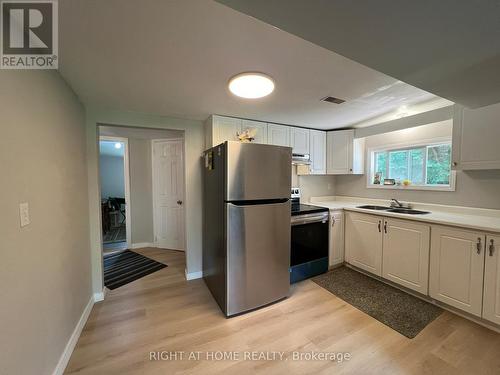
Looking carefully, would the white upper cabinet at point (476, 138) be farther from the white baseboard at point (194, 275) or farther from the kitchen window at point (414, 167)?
the white baseboard at point (194, 275)

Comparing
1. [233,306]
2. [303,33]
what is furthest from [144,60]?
[233,306]

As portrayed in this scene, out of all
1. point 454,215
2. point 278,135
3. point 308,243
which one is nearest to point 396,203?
point 454,215

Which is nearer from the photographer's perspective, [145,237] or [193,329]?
[193,329]

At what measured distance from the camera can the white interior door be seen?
12.8 feet

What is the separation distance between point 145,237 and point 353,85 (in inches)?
169

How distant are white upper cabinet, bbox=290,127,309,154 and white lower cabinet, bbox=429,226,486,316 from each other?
1.86 m

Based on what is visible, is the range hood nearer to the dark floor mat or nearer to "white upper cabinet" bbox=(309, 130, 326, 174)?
"white upper cabinet" bbox=(309, 130, 326, 174)

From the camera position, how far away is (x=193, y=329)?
1853 millimetres

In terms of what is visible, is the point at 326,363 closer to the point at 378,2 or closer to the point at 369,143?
the point at 378,2

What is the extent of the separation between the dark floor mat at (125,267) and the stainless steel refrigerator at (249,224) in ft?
4.43

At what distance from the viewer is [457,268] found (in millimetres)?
1930

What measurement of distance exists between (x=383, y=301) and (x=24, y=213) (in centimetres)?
309

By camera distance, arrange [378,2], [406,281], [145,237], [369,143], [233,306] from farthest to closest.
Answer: [145,237] → [369,143] → [406,281] → [233,306] → [378,2]

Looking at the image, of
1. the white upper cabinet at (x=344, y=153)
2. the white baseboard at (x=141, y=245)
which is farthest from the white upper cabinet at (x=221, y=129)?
the white baseboard at (x=141, y=245)
